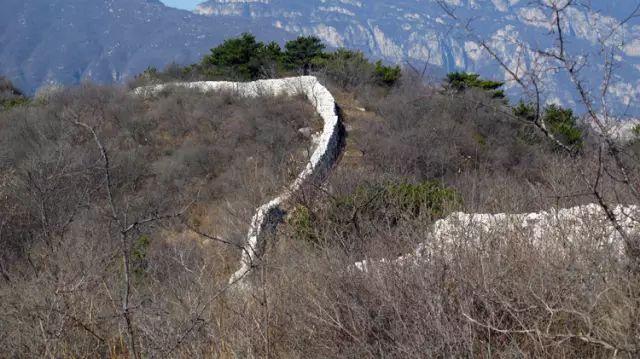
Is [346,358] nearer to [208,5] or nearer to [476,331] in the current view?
[476,331]

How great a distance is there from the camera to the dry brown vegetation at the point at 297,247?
2.45 meters

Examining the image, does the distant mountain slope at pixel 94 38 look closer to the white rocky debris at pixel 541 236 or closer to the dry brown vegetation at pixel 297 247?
the dry brown vegetation at pixel 297 247

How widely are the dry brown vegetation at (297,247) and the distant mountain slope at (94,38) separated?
2325 inches

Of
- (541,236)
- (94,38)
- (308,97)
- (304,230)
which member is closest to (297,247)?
(304,230)

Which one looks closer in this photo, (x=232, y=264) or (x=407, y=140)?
(x=232, y=264)

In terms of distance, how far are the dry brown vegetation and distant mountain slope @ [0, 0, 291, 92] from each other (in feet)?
194

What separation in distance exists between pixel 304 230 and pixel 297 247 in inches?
64.4

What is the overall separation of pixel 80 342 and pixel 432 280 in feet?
6.30

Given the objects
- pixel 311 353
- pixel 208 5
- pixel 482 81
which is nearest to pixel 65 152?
pixel 311 353

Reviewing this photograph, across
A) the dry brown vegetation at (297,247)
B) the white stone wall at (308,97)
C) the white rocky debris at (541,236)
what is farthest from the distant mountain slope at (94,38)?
the white rocky debris at (541,236)

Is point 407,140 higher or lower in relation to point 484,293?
lower

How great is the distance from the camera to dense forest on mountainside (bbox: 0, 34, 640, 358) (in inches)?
96.8

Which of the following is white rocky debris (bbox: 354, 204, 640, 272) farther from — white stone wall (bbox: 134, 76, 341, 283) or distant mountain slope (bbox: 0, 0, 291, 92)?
distant mountain slope (bbox: 0, 0, 291, 92)

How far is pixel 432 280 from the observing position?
2.68 m
